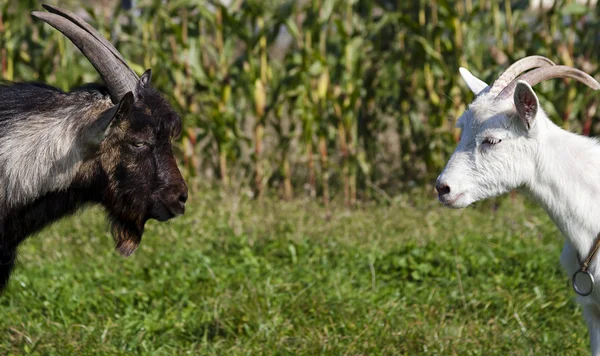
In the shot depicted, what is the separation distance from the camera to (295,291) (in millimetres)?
5332

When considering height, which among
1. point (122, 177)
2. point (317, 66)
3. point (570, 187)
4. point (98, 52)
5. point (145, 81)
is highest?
point (98, 52)

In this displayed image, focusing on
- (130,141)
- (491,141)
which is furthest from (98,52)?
(491,141)

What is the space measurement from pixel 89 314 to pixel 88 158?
1466 mm

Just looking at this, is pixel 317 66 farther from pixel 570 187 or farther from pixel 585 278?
pixel 585 278

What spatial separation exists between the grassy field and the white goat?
93cm

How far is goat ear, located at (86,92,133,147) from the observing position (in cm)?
379

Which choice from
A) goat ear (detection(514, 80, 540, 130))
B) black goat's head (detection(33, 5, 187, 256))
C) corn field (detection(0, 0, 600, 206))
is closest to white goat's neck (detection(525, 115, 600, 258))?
goat ear (detection(514, 80, 540, 130))

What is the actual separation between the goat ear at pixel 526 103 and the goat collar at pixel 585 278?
0.63m

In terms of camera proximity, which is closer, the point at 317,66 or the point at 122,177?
the point at 122,177

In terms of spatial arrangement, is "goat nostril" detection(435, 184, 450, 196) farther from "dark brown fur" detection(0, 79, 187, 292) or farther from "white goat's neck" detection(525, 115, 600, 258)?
"dark brown fur" detection(0, 79, 187, 292)

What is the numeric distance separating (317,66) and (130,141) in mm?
4453

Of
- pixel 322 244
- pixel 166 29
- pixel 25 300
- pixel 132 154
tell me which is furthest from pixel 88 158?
pixel 166 29

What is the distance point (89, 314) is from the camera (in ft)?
16.7

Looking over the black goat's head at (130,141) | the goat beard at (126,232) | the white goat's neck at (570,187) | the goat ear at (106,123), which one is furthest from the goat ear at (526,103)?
the goat beard at (126,232)
